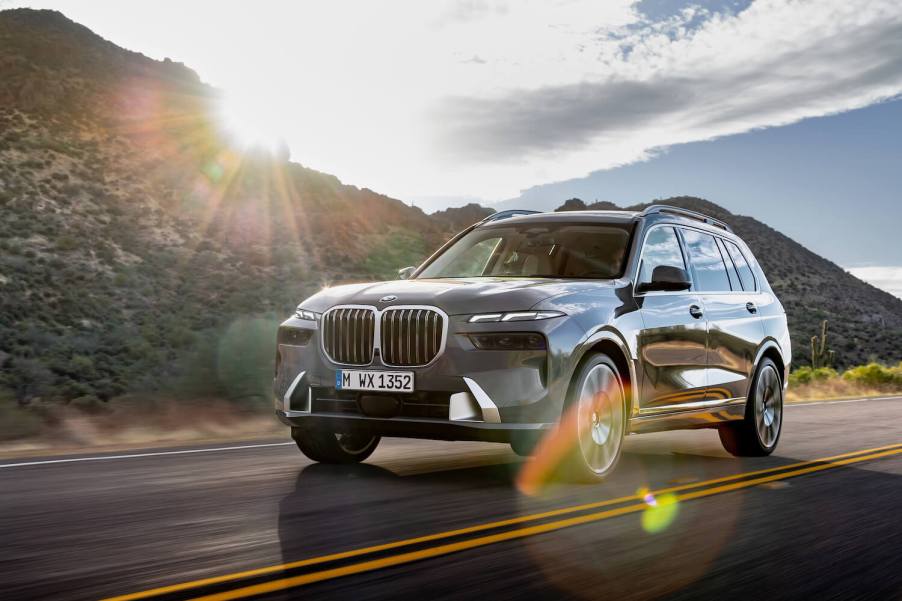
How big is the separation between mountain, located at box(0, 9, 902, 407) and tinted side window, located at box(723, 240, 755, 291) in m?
6.85

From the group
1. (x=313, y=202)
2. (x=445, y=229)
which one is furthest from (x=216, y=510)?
(x=445, y=229)

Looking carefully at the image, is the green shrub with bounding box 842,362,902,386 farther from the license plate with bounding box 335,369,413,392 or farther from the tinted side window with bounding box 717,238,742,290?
the license plate with bounding box 335,369,413,392

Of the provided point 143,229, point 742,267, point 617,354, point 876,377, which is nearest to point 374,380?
point 617,354

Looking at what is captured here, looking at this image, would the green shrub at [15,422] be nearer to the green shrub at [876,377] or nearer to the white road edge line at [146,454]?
the white road edge line at [146,454]

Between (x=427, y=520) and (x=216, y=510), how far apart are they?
1.23 meters

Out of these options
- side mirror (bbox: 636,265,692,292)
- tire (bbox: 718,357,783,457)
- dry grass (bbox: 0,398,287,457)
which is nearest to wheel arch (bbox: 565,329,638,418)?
side mirror (bbox: 636,265,692,292)

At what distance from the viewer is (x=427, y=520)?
19.5ft

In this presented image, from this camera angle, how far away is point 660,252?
909 centimetres

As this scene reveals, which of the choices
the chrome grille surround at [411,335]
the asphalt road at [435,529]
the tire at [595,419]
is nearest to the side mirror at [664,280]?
the tire at [595,419]

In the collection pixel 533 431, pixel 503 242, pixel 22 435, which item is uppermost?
pixel 503 242

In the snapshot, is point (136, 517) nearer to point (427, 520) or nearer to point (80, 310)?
point (427, 520)

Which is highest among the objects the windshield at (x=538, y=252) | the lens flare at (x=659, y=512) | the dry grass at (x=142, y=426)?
the windshield at (x=538, y=252)

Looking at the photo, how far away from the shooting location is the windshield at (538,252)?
28.8 ft

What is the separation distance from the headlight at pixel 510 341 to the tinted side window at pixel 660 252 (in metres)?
1.70
